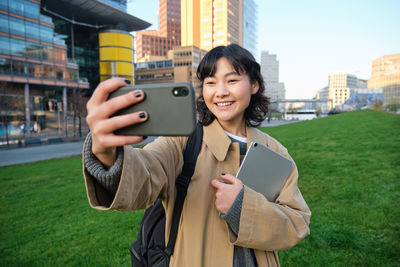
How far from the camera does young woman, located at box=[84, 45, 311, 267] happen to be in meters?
0.98

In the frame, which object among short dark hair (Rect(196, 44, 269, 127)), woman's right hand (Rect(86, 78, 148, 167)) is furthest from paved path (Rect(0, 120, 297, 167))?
woman's right hand (Rect(86, 78, 148, 167))

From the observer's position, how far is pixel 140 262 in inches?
62.9

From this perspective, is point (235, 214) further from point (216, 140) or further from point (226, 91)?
point (226, 91)

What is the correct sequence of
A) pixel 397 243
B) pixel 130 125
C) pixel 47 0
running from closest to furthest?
1. pixel 130 125
2. pixel 397 243
3. pixel 47 0

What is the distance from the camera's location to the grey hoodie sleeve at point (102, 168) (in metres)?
0.98

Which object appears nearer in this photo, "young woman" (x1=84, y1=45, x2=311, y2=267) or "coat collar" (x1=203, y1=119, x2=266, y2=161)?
"young woman" (x1=84, y1=45, x2=311, y2=267)

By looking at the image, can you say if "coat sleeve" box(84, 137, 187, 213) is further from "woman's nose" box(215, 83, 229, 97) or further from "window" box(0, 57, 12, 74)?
"window" box(0, 57, 12, 74)

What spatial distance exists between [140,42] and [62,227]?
12769cm

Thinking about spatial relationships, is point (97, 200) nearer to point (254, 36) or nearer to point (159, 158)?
point (159, 158)

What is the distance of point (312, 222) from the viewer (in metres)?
3.94

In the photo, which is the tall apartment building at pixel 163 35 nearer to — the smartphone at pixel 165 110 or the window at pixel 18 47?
the window at pixel 18 47

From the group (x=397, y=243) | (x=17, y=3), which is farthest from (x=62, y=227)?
(x=17, y=3)

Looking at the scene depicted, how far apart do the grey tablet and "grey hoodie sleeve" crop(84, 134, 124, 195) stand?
71 cm

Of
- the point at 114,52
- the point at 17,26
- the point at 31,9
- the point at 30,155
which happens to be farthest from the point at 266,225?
the point at 114,52
